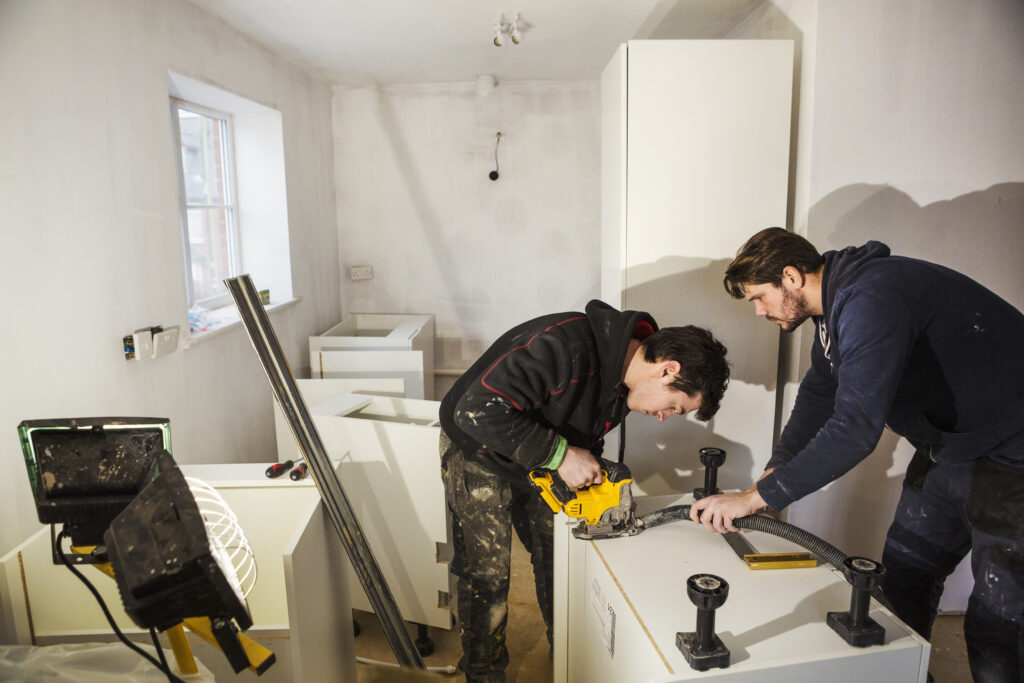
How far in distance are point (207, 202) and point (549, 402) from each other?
2.27 meters

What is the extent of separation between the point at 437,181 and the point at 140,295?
2.25 meters

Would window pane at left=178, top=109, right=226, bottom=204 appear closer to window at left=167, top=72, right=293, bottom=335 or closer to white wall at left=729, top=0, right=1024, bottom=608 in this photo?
window at left=167, top=72, right=293, bottom=335

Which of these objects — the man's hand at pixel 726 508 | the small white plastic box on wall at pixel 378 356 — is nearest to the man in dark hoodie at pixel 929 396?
the man's hand at pixel 726 508

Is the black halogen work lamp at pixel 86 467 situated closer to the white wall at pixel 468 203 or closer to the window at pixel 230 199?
the window at pixel 230 199

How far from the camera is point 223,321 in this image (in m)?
2.68

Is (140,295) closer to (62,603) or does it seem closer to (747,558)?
(62,603)

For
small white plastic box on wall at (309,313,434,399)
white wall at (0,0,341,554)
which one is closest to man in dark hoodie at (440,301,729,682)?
white wall at (0,0,341,554)

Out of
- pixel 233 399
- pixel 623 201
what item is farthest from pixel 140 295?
pixel 623 201

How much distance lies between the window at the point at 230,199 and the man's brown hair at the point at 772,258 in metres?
2.14

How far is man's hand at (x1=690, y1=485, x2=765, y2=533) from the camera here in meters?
1.30

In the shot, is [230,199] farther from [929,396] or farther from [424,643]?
[929,396]

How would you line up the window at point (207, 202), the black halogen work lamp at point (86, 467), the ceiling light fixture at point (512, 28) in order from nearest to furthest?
the black halogen work lamp at point (86, 467) → the ceiling light fixture at point (512, 28) → the window at point (207, 202)

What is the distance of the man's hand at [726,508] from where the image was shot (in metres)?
1.30

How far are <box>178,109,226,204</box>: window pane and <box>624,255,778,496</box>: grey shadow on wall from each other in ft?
6.67
